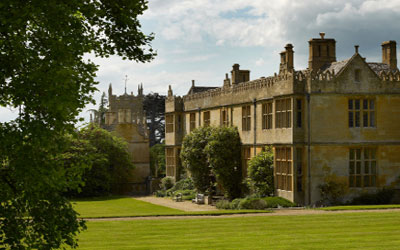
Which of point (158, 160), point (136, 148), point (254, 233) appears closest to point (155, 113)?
point (158, 160)

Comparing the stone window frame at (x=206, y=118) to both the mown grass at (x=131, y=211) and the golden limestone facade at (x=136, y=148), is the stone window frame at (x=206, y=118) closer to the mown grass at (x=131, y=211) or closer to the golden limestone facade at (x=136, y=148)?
the mown grass at (x=131, y=211)

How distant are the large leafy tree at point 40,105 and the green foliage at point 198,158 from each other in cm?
2208

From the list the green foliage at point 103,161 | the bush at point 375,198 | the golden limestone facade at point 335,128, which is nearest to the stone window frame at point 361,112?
the golden limestone facade at point 335,128

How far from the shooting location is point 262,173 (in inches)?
1043

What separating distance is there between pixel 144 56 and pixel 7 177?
3535 mm

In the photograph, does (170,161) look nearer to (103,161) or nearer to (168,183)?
(168,183)

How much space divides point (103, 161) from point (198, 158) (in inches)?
342

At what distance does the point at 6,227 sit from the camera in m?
8.62

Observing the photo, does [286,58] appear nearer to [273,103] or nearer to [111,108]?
[273,103]

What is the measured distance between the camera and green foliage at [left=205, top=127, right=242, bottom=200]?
96.8 feet

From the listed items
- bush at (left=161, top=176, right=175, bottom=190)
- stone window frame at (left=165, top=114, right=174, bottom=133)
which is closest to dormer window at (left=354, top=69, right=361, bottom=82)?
stone window frame at (left=165, top=114, right=174, bottom=133)

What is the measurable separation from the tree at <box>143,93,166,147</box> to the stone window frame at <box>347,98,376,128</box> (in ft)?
168

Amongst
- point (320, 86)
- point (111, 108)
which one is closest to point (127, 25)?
point (320, 86)

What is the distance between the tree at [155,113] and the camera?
75.2m
